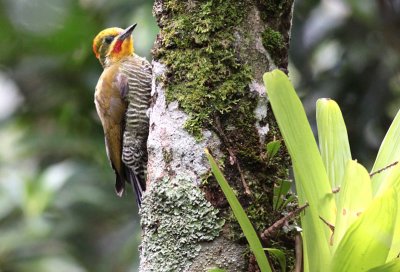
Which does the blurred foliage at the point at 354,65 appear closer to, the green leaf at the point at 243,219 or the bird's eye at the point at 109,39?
the bird's eye at the point at 109,39

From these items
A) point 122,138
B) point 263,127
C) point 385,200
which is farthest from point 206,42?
point 122,138

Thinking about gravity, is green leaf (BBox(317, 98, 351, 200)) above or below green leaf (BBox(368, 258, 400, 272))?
above

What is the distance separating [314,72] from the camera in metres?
4.59

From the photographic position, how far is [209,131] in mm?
1773

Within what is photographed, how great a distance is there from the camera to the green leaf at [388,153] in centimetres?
152

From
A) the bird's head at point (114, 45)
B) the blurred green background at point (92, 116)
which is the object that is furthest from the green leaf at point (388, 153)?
the blurred green background at point (92, 116)

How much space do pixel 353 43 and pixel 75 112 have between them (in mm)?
1681

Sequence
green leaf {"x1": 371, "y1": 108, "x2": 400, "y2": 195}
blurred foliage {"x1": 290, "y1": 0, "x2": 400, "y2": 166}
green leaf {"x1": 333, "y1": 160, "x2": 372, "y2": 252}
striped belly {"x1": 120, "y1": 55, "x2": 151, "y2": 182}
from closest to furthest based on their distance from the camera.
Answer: green leaf {"x1": 333, "y1": 160, "x2": 372, "y2": 252} → green leaf {"x1": 371, "y1": 108, "x2": 400, "y2": 195} → striped belly {"x1": 120, "y1": 55, "x2": 151, "y2": 182} → blurred foliage {"x1": 290, "y1": 0, "x2": 400, "y2": 166}

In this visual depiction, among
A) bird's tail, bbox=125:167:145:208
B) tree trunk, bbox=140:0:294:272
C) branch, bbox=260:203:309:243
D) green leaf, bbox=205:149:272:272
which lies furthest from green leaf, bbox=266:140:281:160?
bird's tail, bbox=125:167:145:208

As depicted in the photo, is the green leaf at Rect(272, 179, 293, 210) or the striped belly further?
the striped belly

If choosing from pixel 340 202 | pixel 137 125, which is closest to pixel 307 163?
pixel 340 202

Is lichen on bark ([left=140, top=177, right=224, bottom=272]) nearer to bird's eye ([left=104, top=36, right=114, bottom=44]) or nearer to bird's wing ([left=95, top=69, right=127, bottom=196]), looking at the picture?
bird's wing ([left=95, top=69, right=127, bottom=196])

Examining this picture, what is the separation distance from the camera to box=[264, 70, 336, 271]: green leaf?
4.55 ft

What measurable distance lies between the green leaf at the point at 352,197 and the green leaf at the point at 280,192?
271 mm
